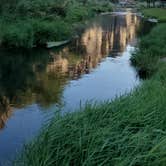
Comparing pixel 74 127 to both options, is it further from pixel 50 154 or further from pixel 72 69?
pixel 72 69

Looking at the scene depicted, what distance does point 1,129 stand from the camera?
44.2 feet

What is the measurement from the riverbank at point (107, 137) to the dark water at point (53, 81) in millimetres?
2062

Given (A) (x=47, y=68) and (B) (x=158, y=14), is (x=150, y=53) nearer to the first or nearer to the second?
(A) (x=47, y=68)

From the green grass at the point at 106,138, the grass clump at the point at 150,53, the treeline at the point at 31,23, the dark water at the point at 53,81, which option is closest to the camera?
the green grass at the point at 106,138

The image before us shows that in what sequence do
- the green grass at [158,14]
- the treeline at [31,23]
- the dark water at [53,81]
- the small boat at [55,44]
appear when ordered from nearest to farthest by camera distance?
the dark water at [53,81], the treeline at [31,23], the small boat at [55,44], the green grass at [158,14]

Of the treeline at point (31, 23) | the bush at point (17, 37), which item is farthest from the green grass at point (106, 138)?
the treeline at point (31, 23)

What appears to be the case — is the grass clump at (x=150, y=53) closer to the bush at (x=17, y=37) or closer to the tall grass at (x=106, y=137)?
the bush at (x=17, y=37)

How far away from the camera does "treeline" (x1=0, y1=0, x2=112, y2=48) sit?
2932cm

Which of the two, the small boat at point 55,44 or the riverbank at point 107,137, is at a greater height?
the riverbank at point 107,137

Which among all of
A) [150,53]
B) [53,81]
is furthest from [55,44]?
[53,81]

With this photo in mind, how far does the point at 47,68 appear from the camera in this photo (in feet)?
77.5

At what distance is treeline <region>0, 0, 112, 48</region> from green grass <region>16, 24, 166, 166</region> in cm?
2015

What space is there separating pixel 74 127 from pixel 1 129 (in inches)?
210

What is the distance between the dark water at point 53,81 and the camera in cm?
1389
